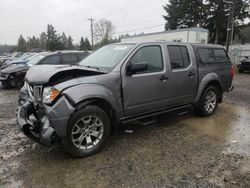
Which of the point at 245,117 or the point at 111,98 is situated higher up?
the point at 111,98

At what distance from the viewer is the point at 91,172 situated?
2846 mm

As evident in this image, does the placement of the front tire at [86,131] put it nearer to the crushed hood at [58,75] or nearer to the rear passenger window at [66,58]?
the crushed hood at [58,75]

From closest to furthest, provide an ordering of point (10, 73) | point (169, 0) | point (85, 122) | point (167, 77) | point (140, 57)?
point (85, 122), point (140, 57), point (167, 77), point (10, 73), point (169, 0)

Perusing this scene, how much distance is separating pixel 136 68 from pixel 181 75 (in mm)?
1325

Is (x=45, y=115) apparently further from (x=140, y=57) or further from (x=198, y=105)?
(x=198, y=105)

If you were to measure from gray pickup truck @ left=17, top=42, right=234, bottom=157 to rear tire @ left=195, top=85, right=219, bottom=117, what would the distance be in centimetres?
10

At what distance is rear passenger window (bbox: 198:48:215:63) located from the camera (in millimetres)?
4802

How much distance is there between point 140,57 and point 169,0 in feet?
121

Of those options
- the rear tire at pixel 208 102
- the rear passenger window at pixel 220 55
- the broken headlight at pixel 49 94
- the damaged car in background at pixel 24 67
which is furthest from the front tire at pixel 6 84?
the rear passenger window at pixel 220 55

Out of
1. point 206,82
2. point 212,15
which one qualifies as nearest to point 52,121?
point 206,82

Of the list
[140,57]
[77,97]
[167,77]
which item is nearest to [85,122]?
[77,97]

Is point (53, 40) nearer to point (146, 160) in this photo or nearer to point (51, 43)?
point (51, 43)

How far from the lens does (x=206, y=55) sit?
4.93 metres

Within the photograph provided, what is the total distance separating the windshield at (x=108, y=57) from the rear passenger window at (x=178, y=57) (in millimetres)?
965
